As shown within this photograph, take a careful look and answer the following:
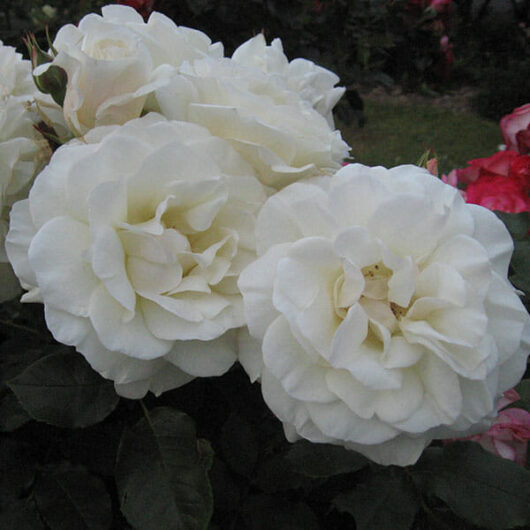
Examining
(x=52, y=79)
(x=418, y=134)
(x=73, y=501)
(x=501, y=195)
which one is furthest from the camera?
(x=418, y=134)

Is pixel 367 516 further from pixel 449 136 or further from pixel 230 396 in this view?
pixel 449 136

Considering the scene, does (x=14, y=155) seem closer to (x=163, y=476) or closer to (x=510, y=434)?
(x=163, y=476)

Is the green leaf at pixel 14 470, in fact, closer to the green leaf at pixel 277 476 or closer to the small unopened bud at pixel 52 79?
the green leaf at pixel 277 476

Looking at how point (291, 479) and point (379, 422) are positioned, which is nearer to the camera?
point (379, 422)

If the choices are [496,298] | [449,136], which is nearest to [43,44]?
[496,298]

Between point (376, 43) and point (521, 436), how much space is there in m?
1.87

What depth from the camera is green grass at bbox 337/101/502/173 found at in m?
4.91

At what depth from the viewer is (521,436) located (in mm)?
875

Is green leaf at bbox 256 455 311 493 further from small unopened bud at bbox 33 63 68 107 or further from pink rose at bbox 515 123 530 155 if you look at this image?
pink rose at bbox 515 123 530 155

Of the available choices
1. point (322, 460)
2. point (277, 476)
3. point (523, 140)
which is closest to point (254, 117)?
point (322, 460)

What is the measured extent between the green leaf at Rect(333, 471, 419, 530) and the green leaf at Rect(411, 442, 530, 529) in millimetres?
25

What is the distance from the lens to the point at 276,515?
0.91 m

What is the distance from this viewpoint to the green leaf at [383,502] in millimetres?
785

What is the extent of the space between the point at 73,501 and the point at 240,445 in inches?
9.7
